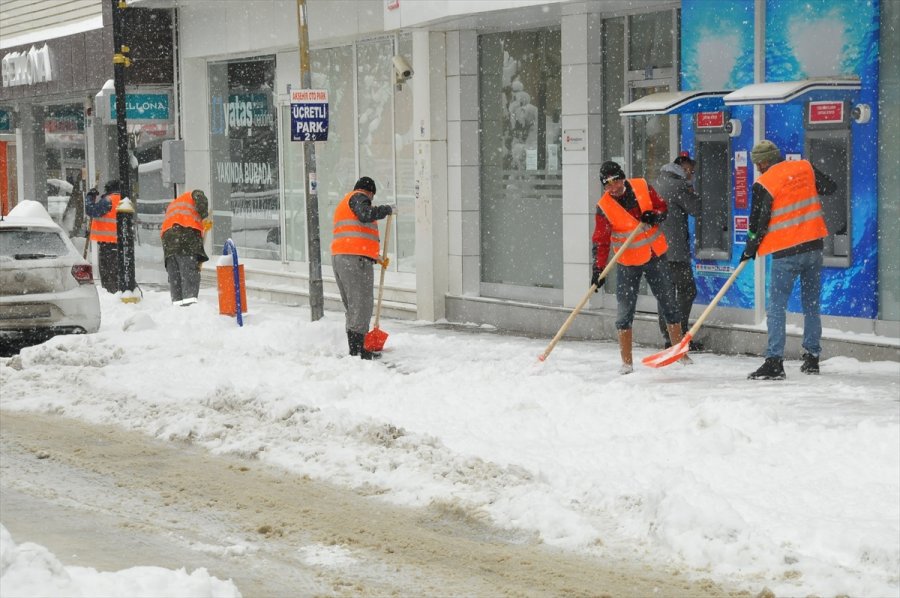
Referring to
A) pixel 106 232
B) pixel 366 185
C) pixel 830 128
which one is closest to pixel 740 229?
pixel 830 128

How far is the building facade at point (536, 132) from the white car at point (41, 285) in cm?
476

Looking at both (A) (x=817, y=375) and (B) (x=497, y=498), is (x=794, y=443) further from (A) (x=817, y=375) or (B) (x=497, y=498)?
(A) (x=817, y=375)

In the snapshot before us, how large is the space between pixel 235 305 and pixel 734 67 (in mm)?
6378

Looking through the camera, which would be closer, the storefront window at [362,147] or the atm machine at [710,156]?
the atm machine at [710,156]

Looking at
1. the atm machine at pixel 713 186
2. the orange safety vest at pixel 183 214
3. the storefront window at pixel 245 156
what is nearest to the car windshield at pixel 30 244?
the orange safety vest at pixel 183 214

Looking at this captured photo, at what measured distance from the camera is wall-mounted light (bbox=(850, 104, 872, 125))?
40.4ft

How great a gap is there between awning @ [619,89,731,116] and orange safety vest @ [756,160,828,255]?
2.16 m

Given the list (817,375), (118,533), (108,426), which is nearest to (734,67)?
(817,375)

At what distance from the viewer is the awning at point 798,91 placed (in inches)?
478

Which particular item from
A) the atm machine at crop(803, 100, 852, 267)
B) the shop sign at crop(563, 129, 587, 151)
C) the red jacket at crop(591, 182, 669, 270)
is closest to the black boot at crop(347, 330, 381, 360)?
the red jacket at crop(591, 182, 669, 270)

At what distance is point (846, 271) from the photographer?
1266 cm

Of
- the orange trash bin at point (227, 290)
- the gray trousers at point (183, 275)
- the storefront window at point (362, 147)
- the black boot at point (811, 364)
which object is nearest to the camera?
the black boot at point (811, 364)

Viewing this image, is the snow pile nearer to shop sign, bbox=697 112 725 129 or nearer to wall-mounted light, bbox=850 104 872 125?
wall-mounted light, bbox=850 104 872 125

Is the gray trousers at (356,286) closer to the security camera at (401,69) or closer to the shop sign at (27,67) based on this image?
the security camera at (401,69)
